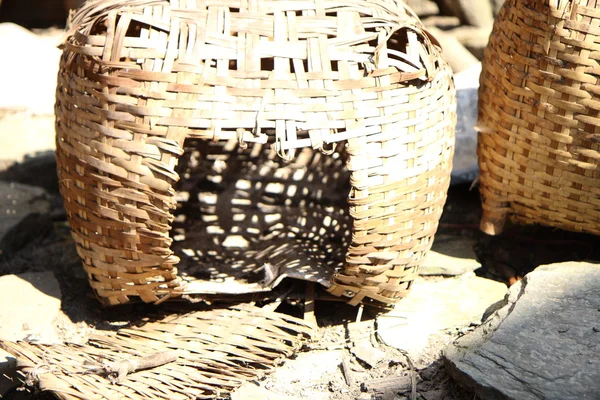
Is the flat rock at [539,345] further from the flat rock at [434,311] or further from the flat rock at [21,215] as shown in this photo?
the flat rock at [21,215]

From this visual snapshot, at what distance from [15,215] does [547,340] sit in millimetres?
1971

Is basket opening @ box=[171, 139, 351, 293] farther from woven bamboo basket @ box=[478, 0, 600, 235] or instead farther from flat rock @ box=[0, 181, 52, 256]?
woven bamboo basket @ box=[478, 0, 600, 235]

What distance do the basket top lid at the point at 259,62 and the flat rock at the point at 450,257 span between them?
82cm

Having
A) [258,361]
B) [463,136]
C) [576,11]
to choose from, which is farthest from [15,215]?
[576,11]

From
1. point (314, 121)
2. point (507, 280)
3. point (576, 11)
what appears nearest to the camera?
point (314, 121)

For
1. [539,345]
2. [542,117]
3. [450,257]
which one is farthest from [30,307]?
[542,117]

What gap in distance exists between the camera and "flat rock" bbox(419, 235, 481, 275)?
2.87 m

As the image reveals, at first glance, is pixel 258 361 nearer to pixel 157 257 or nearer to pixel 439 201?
pixel 157 257

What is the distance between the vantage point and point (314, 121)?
7.14ft

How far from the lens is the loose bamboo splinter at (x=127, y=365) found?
2242 mm

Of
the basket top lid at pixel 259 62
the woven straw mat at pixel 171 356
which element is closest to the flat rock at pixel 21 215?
the woven straw mat at pixel 171 356

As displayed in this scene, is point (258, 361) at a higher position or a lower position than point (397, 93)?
lower

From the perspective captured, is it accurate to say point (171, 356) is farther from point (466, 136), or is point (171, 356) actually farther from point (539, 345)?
point (466, 136)

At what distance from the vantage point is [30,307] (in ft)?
8.64
